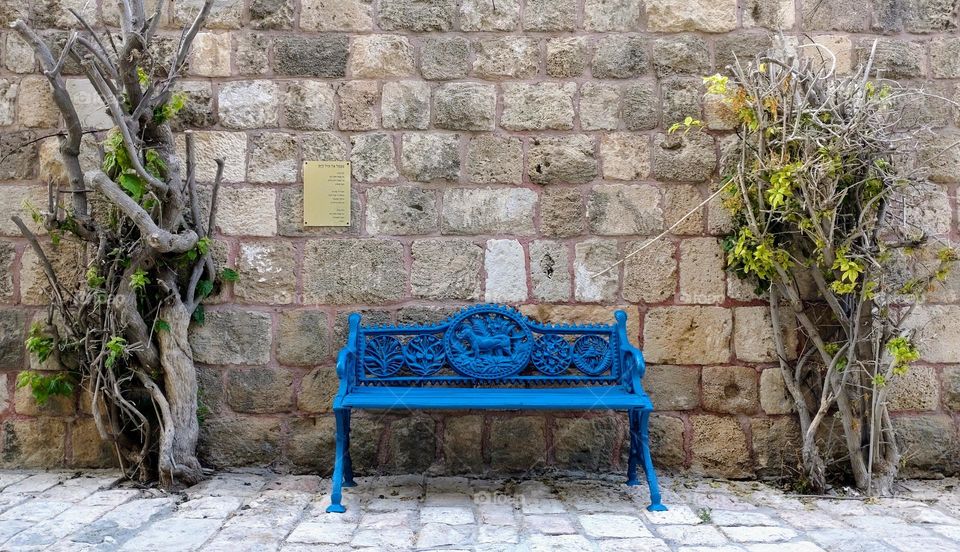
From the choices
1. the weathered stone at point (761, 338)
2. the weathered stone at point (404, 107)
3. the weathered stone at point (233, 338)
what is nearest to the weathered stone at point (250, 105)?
the weathered stone at point (404, 107)

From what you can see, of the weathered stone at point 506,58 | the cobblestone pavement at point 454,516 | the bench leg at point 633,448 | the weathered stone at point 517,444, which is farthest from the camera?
the weathered stone at point 506,58

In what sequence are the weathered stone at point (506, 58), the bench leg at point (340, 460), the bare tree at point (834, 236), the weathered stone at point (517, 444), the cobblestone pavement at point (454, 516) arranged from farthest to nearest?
the weathered stone at point (506, 58) → the weathered stone at point (517, 444) → the bare tree at point (834, 236) → the bench leg at point (340, 460) → the cobblestone pavement at point (454, 516)

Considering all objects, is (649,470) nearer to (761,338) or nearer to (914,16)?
(761,338)

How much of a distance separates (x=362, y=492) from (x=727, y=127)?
2.38m

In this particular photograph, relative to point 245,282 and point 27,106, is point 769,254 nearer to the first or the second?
point 245,282

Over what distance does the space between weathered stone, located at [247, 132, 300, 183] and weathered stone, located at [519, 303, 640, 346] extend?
1.28 m

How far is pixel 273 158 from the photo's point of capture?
10.9 feet

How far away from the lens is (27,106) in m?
3.35

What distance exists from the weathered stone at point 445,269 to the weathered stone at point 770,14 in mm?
1730

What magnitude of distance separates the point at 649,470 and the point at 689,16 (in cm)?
213

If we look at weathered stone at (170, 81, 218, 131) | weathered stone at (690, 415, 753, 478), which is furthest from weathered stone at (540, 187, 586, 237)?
weathered stone at (170, 81, 218, 131)

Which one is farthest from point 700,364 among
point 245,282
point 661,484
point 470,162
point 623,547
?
point 245,282

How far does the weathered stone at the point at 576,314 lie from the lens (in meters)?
3.30

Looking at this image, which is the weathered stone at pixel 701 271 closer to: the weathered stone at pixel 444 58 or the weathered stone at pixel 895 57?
the weathered stone at pixel 895 57
